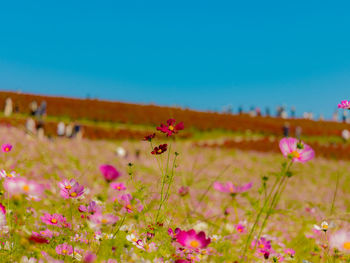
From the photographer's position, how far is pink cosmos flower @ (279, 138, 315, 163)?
1127mm

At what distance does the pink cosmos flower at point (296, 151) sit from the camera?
1127mm

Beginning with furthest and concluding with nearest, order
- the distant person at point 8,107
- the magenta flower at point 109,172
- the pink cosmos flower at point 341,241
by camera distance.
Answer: the distant person at point 8,107
the magenta flower at point 109,172
the pink cosmos flower at point 341,241

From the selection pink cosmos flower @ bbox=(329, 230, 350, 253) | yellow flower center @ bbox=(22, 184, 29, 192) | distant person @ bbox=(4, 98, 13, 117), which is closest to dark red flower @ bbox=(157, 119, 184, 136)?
yellow flower center @ bbox=(22, 184, 29, 192)

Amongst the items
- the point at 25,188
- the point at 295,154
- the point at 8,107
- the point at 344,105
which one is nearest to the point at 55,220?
the point at 25,188

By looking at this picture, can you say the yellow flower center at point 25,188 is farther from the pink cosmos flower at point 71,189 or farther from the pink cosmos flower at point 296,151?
the pink cosmos flower at point 296,151

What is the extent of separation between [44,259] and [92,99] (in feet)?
127

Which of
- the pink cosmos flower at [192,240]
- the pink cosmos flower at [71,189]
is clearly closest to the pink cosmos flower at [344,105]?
the pink cosmos flower at [192,240]

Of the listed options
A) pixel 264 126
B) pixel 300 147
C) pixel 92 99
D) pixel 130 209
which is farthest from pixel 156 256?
A: pixel 92 99

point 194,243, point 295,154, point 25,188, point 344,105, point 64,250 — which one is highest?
point 344,105

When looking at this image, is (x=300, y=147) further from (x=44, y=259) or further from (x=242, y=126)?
(x=242, y=126)

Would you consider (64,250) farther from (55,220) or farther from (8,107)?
(8,107)

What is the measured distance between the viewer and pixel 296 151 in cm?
115

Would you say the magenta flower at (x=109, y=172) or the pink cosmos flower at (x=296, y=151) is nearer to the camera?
the pink cosmos flower at (x=296, y=151)

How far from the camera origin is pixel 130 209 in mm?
1470
